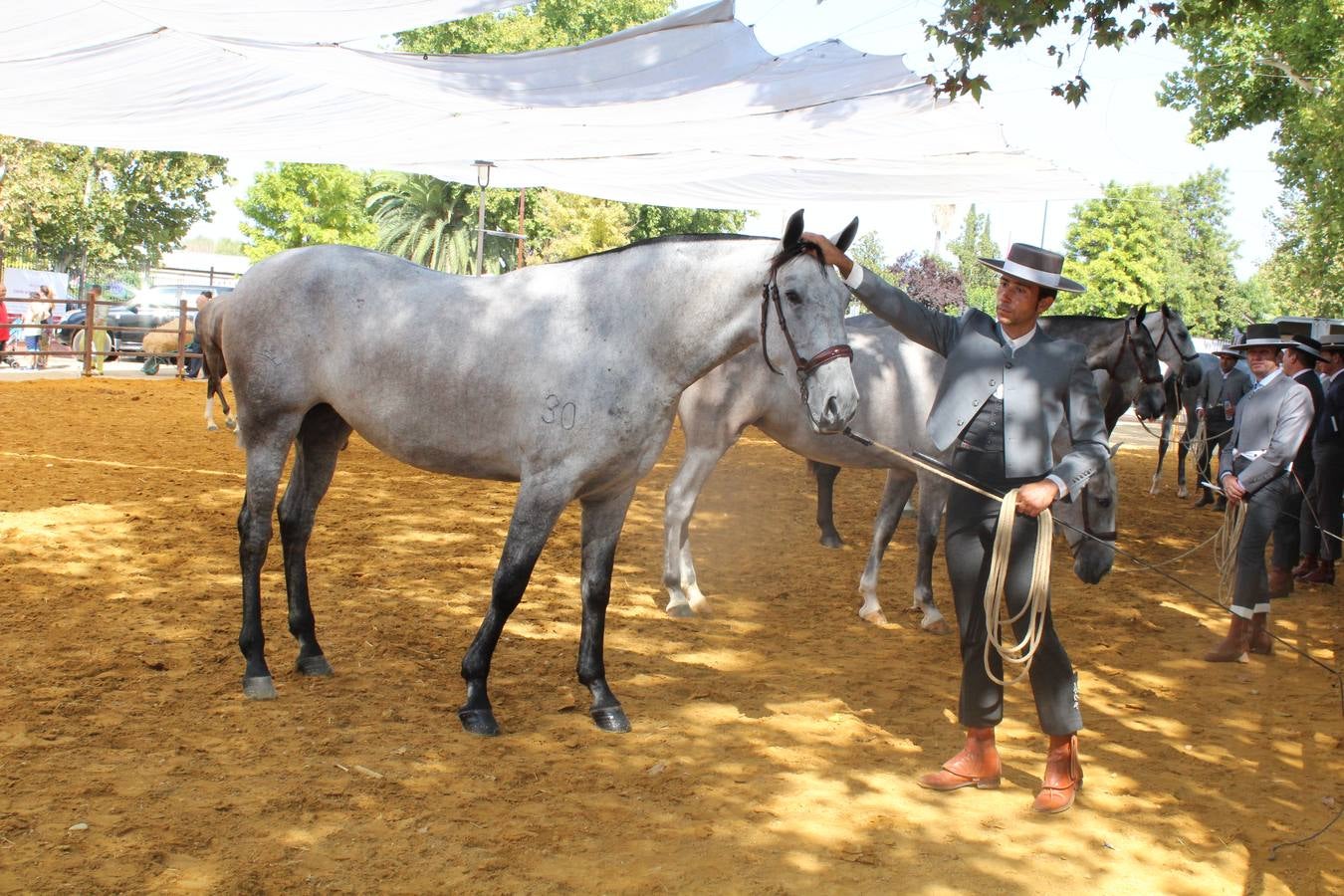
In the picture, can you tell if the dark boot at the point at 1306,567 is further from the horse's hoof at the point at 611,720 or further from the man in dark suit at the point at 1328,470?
the horse's hoof at the point at 611,720

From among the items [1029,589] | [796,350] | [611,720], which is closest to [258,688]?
[611,720]

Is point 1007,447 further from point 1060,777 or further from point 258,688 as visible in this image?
point 258,688

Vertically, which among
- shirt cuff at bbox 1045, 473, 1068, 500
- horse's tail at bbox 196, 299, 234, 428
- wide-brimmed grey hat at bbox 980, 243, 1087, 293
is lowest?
shirt cuff at bbox 1045, 473, 1068, 500

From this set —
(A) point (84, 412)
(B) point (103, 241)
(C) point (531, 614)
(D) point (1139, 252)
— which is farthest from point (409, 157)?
(D) point (1139, 252)

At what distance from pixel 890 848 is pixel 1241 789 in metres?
1.78

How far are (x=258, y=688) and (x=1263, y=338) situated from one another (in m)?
6.31

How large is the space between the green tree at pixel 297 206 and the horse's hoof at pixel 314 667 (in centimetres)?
3366

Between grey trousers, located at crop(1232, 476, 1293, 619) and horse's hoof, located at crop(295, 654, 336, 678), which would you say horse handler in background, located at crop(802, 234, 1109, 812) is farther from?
grey trousers, located at crop(1232, 476, 1293, 619)

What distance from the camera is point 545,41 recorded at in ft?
152

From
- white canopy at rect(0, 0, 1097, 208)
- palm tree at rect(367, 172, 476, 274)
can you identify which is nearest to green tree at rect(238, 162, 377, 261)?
palm tree at rect(367, 172, 476, 274)

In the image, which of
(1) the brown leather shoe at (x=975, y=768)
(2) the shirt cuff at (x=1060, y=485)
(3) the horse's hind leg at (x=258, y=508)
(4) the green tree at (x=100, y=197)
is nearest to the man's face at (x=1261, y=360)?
(2) the shirt cuff at (x=1060, y=485)

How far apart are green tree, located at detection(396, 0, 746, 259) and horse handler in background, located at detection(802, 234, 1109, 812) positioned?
38343mm

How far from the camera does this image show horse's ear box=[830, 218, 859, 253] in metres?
4.21

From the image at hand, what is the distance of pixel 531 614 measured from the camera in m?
6.52
